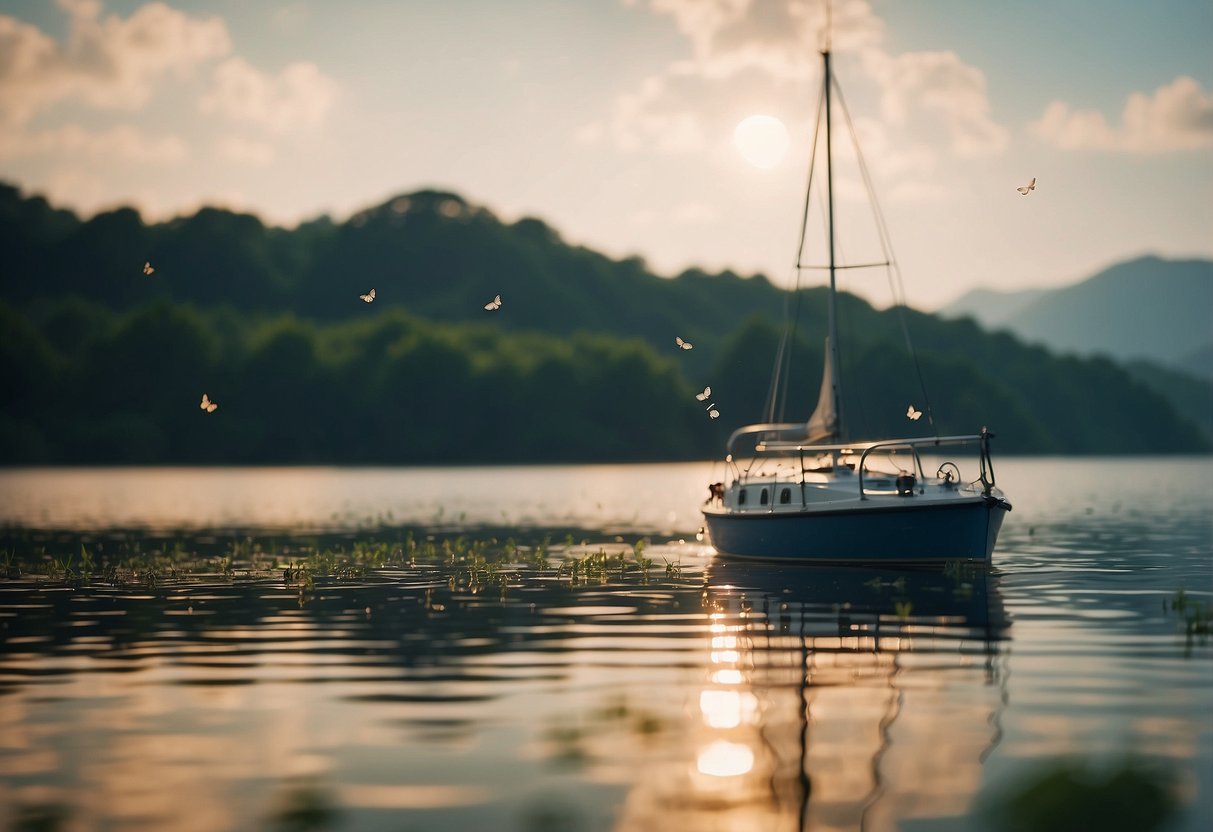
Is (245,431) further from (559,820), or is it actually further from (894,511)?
(559,820)

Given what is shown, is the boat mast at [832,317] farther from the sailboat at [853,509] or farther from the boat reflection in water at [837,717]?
the boat reflection in water at [837,717]

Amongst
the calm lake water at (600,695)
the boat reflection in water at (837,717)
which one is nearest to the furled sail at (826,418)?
the calm lake water at (600,695)

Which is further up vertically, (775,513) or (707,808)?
(775,513)

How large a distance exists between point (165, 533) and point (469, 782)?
158 feet

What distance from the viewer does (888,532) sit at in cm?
4078

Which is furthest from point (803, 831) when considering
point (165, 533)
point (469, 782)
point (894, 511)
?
point (165, 533)

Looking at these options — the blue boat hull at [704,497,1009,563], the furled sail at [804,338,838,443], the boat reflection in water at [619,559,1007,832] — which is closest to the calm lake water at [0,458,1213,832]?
the boat reflection in water at [619,559,1007,832]

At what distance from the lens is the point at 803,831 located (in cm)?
1362

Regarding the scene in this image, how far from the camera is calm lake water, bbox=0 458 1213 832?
14875mm

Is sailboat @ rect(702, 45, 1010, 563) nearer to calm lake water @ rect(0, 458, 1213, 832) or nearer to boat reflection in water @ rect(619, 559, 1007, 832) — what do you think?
calm lake water @ rect(0, 458, 1213, 832)

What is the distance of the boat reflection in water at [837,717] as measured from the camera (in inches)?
571

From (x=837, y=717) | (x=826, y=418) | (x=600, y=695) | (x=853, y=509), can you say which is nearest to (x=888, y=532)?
(x=853, y=509)

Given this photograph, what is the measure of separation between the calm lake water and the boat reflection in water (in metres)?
0.06

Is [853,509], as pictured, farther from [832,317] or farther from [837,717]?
[837,717]
